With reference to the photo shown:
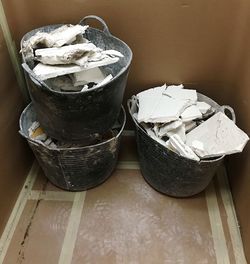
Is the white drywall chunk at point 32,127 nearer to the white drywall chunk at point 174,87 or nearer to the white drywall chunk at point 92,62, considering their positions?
the white drywall chunk at point 92,62

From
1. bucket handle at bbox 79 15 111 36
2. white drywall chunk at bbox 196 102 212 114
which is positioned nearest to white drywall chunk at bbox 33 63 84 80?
bucket handle at bbox 79 15 111 36

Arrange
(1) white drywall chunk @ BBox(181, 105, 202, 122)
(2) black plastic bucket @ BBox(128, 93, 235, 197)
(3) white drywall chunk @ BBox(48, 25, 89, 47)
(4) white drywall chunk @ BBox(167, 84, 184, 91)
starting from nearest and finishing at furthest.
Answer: (3) white drywall chunk @ BBox(48, 25, 89, 47) < (2) black plastic bucket @ BBox(128, 93, 235, 197) < (1) white drywall chunk @ BBox(181, 105, 202, 122) < (4) white drywall chunk @ BBox(167, 84, 184, 91)

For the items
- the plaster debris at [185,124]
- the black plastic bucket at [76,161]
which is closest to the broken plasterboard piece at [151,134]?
the plaster debris at [185,124]

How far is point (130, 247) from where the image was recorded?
1.42 metres

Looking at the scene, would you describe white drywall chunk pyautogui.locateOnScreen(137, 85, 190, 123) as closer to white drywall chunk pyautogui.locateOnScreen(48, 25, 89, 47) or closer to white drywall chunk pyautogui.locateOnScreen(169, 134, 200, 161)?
white drywall chunk pyautogui.locateOnScreen(169, 134, 200, 161)

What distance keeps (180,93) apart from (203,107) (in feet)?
0.46

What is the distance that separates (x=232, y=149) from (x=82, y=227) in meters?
0.81

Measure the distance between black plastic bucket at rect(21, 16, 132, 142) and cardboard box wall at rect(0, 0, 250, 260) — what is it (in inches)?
4.5

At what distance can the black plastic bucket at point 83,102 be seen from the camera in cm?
117

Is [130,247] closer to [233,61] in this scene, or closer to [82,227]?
[82,227]

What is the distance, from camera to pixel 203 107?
5.06 ft

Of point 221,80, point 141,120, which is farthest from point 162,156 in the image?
point 221,80

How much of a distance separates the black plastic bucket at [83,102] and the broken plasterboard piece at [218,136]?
0.42 meters

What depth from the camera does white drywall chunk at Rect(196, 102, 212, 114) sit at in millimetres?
1534
